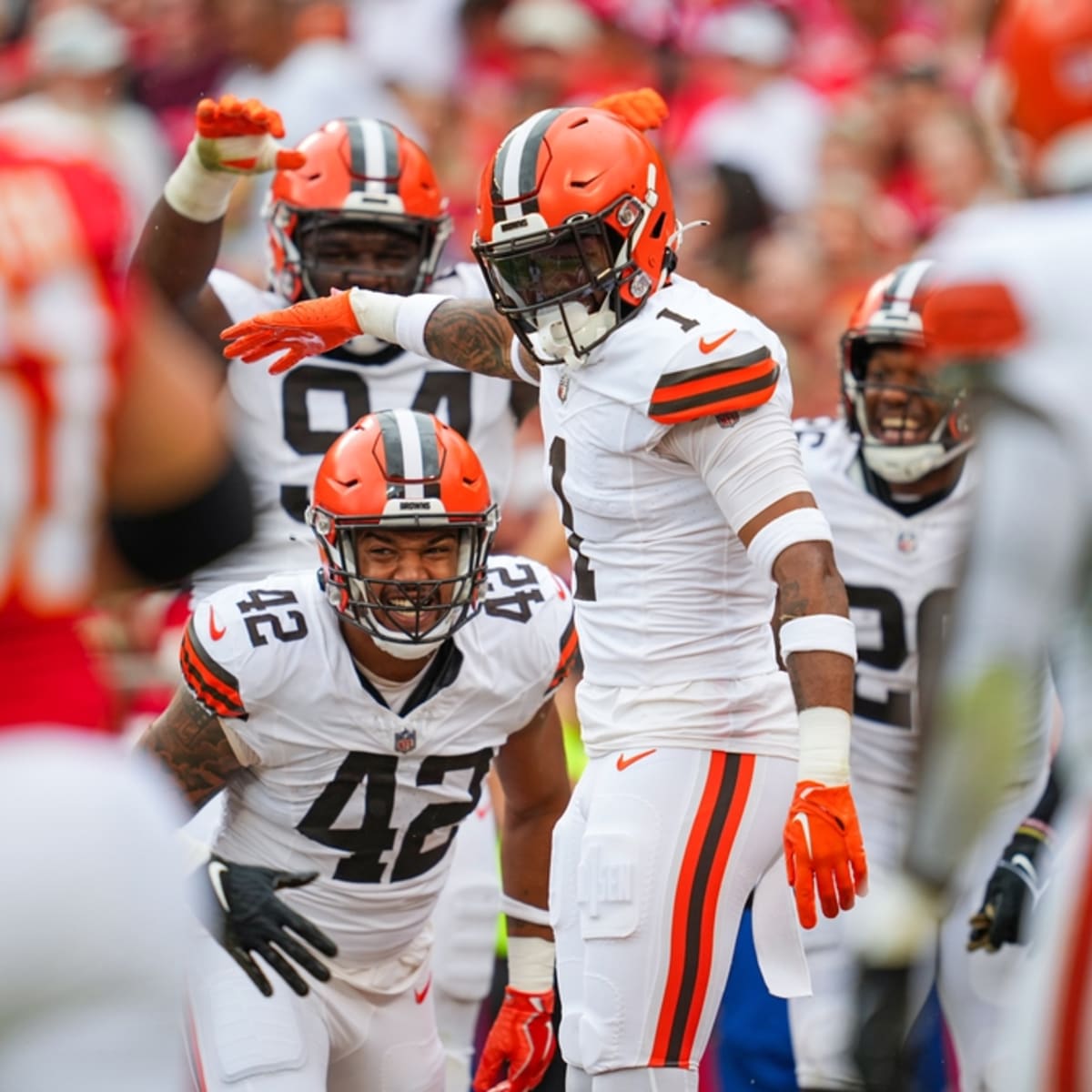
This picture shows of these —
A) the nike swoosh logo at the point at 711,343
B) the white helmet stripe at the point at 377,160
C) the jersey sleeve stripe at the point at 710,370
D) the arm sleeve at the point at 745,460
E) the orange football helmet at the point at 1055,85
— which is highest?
the orange football helmet at the point at 1055,85

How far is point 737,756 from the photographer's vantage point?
3.72 meters

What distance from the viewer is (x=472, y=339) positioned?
4258 millimetres

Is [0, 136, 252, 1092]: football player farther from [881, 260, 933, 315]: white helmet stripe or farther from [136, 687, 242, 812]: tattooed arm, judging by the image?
[881, 260, 933, 315]: white helmet stripe

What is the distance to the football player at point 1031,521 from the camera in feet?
6.96

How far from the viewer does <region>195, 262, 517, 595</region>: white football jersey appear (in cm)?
486

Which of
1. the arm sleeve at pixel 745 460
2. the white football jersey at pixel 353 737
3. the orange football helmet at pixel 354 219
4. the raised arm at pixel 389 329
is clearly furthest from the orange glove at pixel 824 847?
the orange football helmet at pixel 354 219

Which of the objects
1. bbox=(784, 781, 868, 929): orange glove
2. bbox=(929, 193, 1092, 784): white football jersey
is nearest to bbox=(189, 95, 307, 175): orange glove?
bbox=(784, 781, 868, 929): orange glove

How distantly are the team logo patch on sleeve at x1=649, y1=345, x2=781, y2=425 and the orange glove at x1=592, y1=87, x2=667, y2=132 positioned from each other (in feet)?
3.57

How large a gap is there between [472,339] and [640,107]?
2.30 feet

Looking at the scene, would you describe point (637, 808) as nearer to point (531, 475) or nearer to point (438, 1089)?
point (438, 1089)

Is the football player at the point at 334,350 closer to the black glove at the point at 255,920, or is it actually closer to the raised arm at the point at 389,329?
the raised arm at the point at 389,329

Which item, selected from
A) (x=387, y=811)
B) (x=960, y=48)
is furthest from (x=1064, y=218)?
(x=960, y=48)

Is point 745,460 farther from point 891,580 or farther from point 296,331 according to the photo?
point 891,580

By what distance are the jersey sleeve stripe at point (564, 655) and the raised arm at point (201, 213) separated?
1.19m
